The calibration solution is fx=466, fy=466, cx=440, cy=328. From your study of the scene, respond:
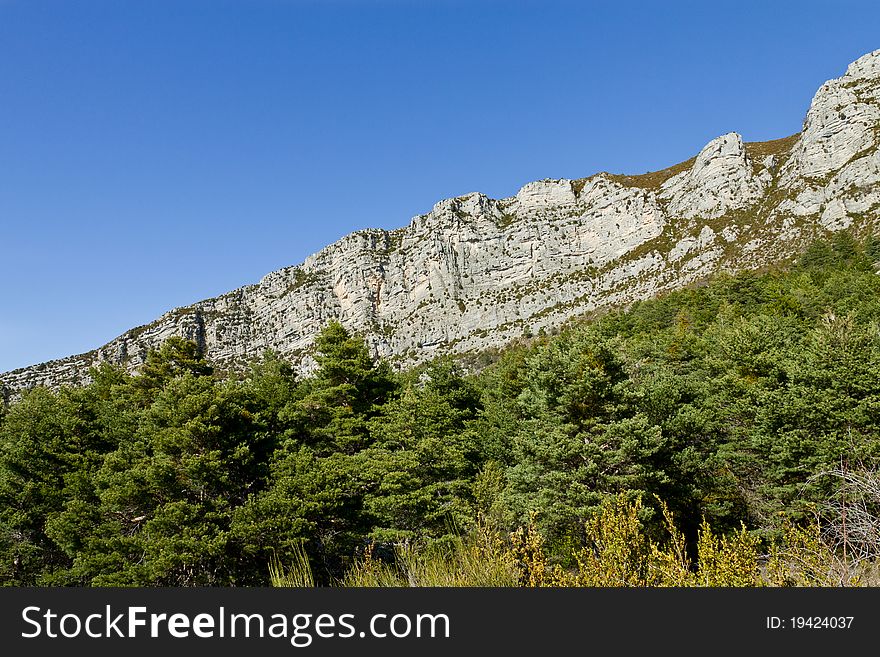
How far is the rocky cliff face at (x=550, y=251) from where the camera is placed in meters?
96.2

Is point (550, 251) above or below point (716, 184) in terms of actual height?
below

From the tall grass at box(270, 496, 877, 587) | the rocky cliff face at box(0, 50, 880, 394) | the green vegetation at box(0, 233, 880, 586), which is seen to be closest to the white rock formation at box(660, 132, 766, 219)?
the rocky cliff face at box(0, 50, 880, 394)

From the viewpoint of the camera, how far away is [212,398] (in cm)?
1931

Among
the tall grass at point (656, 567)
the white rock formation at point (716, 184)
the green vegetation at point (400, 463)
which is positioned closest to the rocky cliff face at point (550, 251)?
the white rock formation at point (716, 184)

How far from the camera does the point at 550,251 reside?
142 metres

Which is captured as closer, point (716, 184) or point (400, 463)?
point (400, 463)

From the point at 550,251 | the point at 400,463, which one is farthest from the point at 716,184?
the point at 400,463

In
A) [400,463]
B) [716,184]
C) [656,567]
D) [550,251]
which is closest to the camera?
[656,567]

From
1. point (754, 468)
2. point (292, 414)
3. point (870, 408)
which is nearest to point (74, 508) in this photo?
point (292, 414)

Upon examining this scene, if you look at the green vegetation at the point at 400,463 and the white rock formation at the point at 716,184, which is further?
the white rock formation at the point at 716,184

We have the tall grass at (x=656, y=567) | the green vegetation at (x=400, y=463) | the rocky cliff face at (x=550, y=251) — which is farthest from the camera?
the rocky cliff face at (x=550, y=251)

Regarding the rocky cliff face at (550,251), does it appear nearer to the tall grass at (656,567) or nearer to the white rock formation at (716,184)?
the white rock formation at (716,184)

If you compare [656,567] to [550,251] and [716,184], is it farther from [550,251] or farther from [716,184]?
[550,251]

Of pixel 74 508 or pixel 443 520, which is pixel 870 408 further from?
pixel 74 508
